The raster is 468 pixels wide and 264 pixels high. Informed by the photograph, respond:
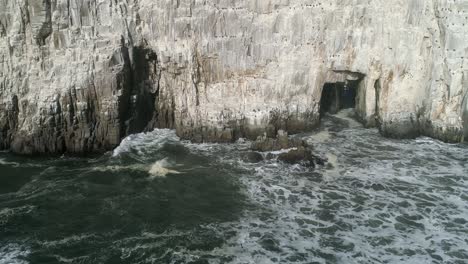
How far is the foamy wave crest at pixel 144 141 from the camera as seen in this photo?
2516 centimetres

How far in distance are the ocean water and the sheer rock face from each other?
145 centimetres

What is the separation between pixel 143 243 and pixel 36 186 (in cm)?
702

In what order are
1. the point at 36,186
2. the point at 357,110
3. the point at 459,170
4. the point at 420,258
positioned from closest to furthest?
the point at 420,258 → the point at 36,186 → the point at 459,170 → the point at 357,110

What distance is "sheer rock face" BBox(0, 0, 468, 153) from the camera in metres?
24.7

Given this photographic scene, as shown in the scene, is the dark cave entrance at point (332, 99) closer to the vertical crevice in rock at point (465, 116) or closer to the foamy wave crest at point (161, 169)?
the vertical crevice in rock at point (465, 116)

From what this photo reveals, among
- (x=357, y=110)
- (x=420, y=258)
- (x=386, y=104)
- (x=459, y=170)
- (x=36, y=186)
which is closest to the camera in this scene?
(x=420, y=258)

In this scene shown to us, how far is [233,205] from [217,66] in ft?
30.7

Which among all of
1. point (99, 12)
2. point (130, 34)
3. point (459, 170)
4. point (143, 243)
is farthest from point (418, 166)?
point (99, 12)

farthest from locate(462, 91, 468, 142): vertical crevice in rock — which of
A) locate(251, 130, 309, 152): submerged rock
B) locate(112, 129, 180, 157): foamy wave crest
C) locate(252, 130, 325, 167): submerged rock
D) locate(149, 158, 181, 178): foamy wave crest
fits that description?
locate(149, 158, 181, 178): foamy wave crest

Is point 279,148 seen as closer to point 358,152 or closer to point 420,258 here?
point 358,152

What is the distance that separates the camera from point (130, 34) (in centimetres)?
2581

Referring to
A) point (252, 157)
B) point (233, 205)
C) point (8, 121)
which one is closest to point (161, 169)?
point (252, 157)

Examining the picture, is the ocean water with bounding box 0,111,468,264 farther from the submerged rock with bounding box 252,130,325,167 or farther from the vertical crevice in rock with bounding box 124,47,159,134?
the vertical crevice in rock with bounding box 124,47,159,134

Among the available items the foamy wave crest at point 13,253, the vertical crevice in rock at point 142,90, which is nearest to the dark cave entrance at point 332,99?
the vertical crevice in rock at point 142,90
